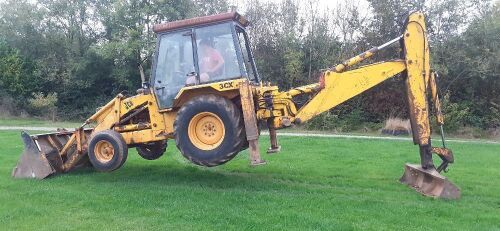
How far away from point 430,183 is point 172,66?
4686 mm

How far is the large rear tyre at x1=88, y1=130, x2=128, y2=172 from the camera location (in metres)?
8.77

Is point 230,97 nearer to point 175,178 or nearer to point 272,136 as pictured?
point 272,136

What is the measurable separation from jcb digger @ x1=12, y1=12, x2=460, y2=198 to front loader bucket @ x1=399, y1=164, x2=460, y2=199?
0.02 m

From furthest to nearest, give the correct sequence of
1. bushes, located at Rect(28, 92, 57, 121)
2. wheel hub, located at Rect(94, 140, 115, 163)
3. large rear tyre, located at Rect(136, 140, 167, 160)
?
bushes, located at Rect(28, 92, 57, 121) < large rear tyre, located at Rect(136, 140, 167, 160) < wheel hub, located at Rect(94, 140, 115, 163)

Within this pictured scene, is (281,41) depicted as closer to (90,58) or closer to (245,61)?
(90,58)

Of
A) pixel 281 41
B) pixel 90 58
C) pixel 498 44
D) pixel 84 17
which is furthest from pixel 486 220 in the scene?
pixel 84 17

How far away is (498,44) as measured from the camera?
23.6 m

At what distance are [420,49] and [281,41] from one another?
21439 millimetres

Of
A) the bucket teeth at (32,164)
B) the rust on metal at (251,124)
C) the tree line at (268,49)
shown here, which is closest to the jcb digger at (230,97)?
the rust on metal at (251,124)

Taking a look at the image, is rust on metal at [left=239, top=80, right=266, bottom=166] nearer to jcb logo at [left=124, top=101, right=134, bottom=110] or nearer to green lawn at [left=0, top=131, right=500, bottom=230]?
green lawn at [left=0, top=131, right=500, bottom=230]

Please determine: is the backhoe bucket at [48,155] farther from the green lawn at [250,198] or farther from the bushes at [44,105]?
the bushes at [44,105]

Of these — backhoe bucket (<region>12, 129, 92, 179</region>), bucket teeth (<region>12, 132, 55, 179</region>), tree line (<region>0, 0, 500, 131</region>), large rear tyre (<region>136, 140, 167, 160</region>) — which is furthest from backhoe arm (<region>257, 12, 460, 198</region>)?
tree line (<region>0, 0, 500, 131</region>)

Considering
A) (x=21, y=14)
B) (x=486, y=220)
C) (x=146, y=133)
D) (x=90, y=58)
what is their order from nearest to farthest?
(x=486, y=220) < (x=146, y=133) < (x=90, y=58) < (x=21, y=14)

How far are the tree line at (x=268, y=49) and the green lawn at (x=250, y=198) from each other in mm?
12910
